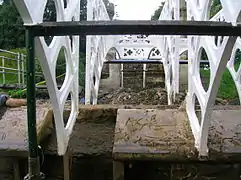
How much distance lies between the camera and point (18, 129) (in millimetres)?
2650

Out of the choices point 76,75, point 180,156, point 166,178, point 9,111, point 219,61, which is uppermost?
point 219,61

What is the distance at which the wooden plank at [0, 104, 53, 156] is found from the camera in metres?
2.47

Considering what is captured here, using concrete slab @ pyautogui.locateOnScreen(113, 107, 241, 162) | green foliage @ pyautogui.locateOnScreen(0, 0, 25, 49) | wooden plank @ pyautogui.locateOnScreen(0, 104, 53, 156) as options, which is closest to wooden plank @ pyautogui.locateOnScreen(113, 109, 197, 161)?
concrete slab @ pyautogui.locateOnScreen(113, 107, 241, 162)

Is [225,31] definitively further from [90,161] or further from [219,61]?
[90,161]

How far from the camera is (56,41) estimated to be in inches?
85.6

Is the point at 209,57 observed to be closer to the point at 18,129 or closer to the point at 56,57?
the point at 56,57

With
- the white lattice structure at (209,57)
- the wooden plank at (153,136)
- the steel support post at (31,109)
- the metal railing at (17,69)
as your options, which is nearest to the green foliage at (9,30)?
the metal railing at (17,69)

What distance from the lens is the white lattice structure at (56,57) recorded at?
1.64 m

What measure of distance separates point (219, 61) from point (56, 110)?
3.62ft

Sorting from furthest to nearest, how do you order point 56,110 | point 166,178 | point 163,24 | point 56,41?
point 166,178, point 56,110, point 56,41, point 163,24

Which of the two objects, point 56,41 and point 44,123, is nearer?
point 56,41

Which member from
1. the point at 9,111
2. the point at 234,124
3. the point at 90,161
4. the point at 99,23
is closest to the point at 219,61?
the point at 99,23

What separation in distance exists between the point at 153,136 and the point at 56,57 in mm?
901

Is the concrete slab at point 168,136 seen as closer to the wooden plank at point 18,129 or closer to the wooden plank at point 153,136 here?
the wooden plank at point 153,136
